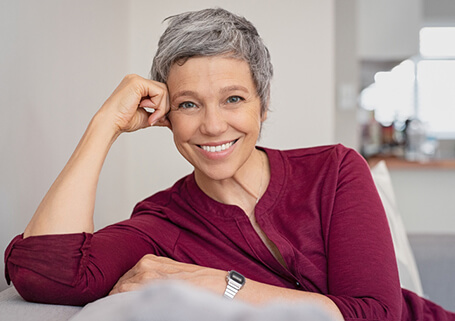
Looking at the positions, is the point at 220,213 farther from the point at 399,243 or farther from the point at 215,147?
the point at 399,243

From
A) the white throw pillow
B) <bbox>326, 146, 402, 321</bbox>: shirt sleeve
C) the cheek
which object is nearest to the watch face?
<bbox>326, 146, 402, 321</bbox>: shirt sleeve

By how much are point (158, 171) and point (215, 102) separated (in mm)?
1258

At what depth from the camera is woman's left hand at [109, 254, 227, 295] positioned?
3.72 ft

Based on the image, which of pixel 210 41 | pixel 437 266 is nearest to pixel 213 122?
pixel 210 41

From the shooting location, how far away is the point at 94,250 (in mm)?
1285

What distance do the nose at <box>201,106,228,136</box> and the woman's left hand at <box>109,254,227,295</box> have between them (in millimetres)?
309

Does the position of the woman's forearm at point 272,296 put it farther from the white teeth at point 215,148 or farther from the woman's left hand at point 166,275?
the white teeth at point 215,148

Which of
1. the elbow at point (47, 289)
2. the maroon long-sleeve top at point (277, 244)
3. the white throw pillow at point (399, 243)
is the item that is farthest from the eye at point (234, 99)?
the white throw pillow at point (399, 243)

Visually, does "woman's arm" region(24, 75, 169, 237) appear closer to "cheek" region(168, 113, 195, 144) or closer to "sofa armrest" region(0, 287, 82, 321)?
"cheek" region(168, 113, 195, 144)

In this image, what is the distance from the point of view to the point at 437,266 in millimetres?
2129

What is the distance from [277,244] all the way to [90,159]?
467 millimetres

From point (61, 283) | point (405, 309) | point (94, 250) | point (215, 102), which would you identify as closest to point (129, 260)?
point (94, 250)

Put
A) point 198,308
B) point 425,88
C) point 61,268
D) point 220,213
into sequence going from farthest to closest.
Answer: point 425,88, point 220,213, point 61,268, point 198,308

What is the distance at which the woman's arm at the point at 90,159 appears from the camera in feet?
4.04
